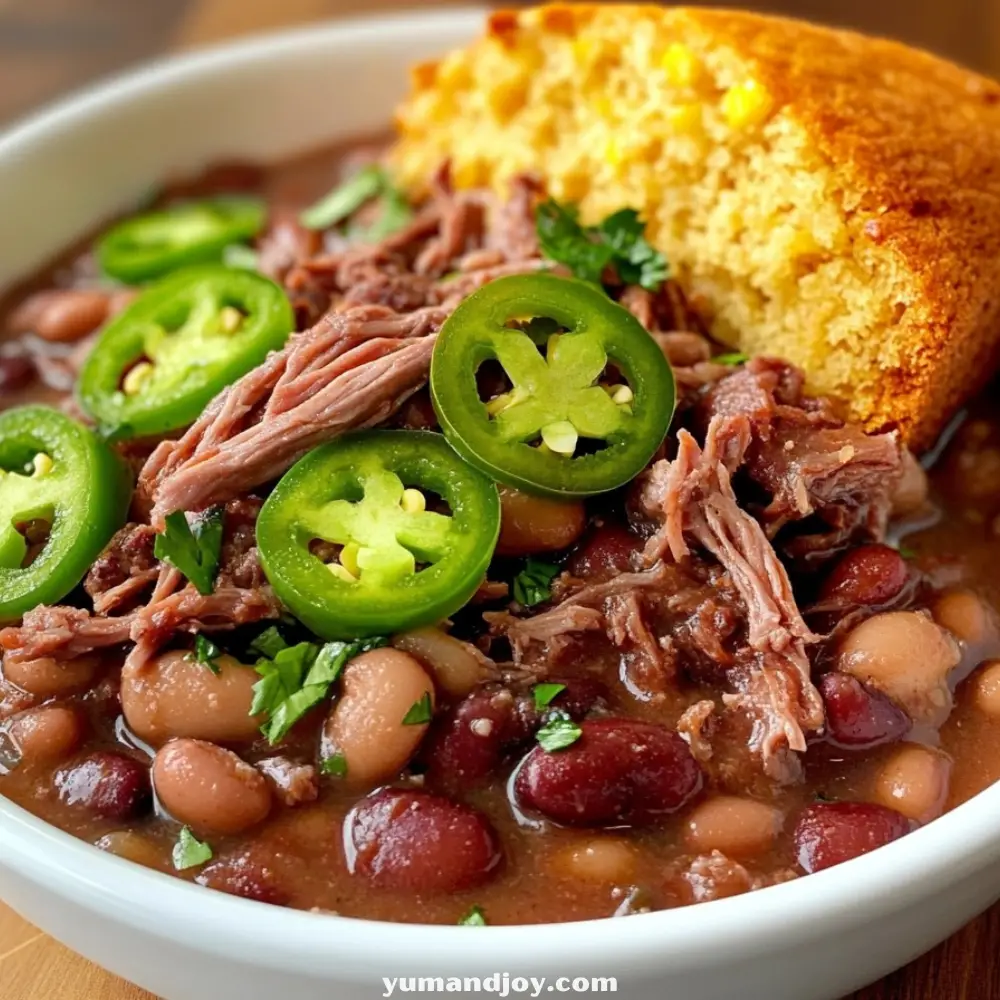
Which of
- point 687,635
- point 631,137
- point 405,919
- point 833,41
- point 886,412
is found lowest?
point 405,919

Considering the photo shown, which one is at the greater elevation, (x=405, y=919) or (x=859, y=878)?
(x=859, y=878)

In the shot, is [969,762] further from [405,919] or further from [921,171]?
[921,171]

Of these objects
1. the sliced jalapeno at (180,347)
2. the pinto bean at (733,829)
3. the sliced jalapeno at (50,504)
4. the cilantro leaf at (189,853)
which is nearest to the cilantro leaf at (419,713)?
the cilantro leaf at (189,853)

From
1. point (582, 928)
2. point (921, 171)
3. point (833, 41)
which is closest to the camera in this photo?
point (582, 928)

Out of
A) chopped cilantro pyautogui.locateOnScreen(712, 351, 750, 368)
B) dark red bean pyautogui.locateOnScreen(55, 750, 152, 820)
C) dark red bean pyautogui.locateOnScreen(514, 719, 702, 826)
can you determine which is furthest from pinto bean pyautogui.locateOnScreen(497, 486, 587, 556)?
dark red bean pyautogui.locateOnScreen(55, 750, 152, 820)

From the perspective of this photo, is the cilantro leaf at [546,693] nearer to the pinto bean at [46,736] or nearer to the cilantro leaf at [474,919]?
the cilantro leaf at [474,919]

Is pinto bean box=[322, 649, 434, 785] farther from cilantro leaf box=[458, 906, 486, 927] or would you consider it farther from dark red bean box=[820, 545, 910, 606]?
dark red bean box=[820, 545, 910, 606]

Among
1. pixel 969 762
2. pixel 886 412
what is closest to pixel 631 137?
pixel 886 412
